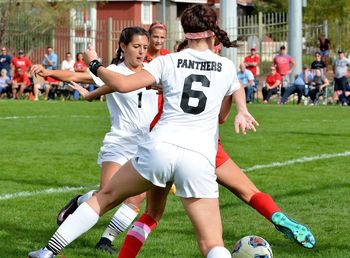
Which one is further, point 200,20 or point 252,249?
point 252,249

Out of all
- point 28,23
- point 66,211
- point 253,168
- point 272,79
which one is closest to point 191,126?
point 66,211

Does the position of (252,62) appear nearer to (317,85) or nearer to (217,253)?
(317,85)

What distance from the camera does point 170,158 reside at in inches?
233

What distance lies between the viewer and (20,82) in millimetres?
34438

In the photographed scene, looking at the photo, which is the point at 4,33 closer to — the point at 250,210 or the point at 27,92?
the point at 27,92

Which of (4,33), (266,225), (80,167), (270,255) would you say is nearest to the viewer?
(270,255)

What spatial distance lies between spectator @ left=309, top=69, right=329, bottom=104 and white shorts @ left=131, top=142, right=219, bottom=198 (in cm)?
2658

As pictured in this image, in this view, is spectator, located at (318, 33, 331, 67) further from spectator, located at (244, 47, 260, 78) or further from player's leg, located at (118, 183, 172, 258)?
player's leg, located at (118, 183, 172, 258)

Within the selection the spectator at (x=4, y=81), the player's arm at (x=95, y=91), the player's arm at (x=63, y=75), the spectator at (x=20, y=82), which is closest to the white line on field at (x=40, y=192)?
the player's arm at (x=63, y=75)

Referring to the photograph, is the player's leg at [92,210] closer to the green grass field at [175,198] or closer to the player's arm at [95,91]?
the player's arm at [95,91]

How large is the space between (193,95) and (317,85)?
26650 mm

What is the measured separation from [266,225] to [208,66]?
3524 mm

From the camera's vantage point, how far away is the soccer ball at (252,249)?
6832 millimetres

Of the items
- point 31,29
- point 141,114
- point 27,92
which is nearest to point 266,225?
point 141,114
